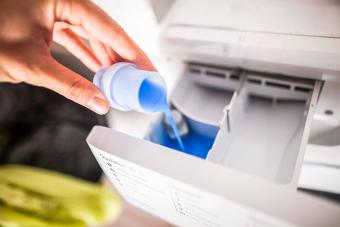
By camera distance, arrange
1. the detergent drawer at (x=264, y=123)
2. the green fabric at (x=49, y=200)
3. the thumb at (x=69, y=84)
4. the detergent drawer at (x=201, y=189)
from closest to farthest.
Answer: the detergent drawer at (x=201, y=189) < the thumb at (x=69, y=84) < the detergent drawer at (x=264, y=123) < the green fabric at (x=49, y=200)

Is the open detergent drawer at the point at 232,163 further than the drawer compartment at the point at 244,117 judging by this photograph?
No

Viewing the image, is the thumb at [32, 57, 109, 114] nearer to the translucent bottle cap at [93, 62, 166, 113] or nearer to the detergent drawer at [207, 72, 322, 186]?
the translucent bottle cap at [93, 62, 166, 113]

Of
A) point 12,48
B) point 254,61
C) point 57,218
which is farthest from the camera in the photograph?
point 57,218

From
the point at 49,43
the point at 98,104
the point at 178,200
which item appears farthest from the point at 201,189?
the point at 49,43

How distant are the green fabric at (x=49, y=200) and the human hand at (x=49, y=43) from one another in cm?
51

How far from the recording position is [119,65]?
0.45 metres

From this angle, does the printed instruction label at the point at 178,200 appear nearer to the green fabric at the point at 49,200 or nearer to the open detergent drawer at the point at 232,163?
the open detergent drawer at the point at 232,163

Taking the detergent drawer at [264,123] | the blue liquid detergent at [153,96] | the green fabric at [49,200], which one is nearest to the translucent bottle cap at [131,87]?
the blue liquid detergent at [153,96]

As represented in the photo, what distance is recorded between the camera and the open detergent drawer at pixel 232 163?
0.31 metres

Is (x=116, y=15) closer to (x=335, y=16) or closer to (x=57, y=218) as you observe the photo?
(x=335, y=16)

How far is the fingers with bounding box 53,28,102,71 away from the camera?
58 centimetres

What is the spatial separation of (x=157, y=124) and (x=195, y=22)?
198 mm

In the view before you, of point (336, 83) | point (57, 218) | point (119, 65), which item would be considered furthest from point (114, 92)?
point (57, 218)

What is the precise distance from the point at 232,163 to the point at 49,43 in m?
0.37
